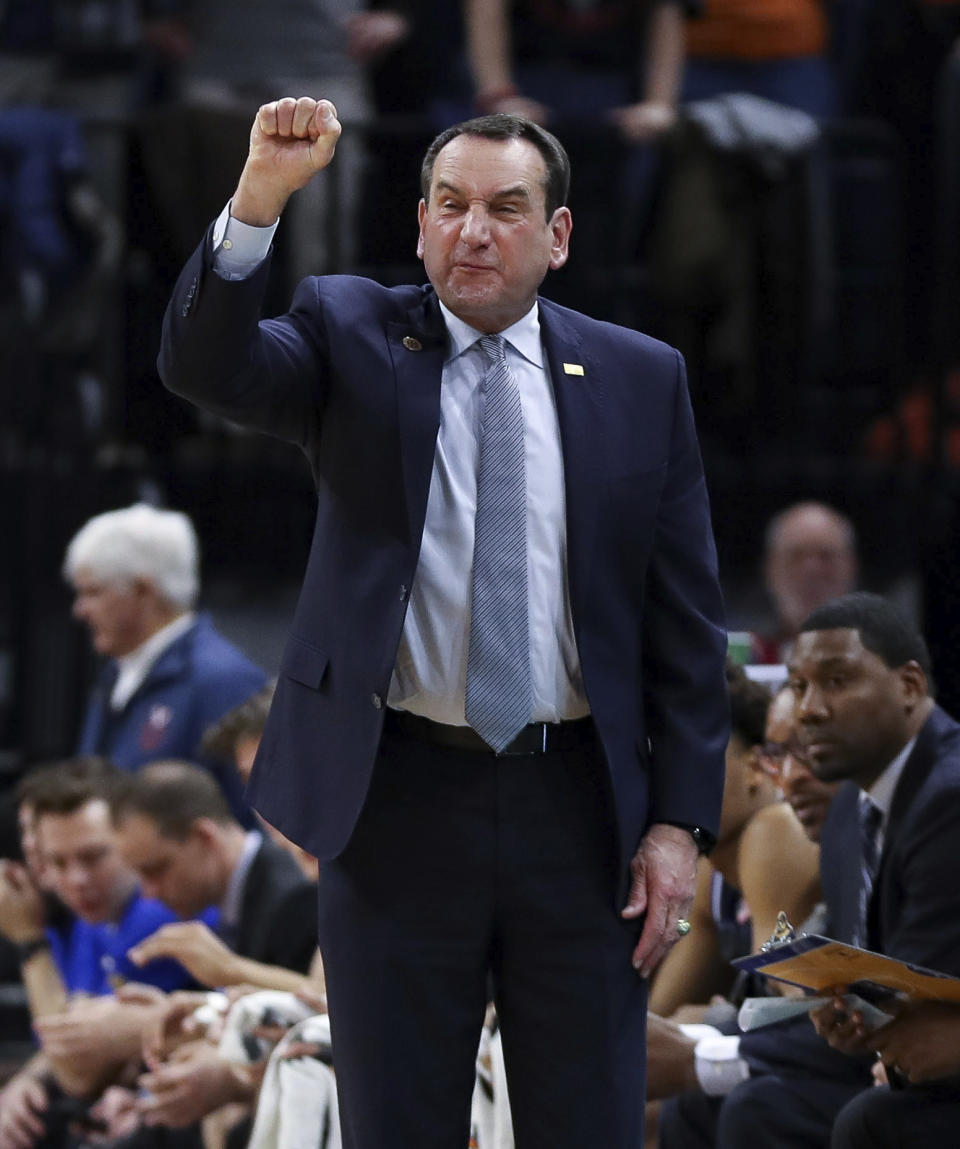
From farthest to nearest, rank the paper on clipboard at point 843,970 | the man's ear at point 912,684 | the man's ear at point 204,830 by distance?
the man's ear at point 204,830 → the man's ear at point 912,684 → the paper on clipboard at point 843,970

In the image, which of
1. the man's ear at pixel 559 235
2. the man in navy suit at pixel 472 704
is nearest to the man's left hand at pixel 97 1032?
the man in navy suit at pixel 472 704

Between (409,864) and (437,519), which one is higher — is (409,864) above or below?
below

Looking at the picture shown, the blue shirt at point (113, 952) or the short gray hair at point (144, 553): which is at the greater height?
the short gray hair at point (144, 553)

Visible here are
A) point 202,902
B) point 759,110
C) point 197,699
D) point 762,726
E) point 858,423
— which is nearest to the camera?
point 762,726

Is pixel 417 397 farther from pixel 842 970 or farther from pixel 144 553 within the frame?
Result: pixel 144 553

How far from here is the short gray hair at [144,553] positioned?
21.4 feet

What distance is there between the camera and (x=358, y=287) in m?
2.99

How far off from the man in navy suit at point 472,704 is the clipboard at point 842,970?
1.14ft

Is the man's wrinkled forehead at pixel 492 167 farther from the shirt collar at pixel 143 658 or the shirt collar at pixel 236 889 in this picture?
the shirt collar at pixel 143 658

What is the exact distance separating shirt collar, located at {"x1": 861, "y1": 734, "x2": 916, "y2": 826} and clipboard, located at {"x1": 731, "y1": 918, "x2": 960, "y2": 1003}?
1.50ft

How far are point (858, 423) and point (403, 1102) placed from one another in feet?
16.1

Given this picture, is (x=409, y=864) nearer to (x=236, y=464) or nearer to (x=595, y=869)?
(x=595, y=869)

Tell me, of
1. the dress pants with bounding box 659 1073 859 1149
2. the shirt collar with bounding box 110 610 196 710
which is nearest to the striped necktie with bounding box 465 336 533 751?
the dress pants with bounding box 659 1073 859 1149

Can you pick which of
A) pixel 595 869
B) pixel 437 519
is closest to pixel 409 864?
pixel 595 869
